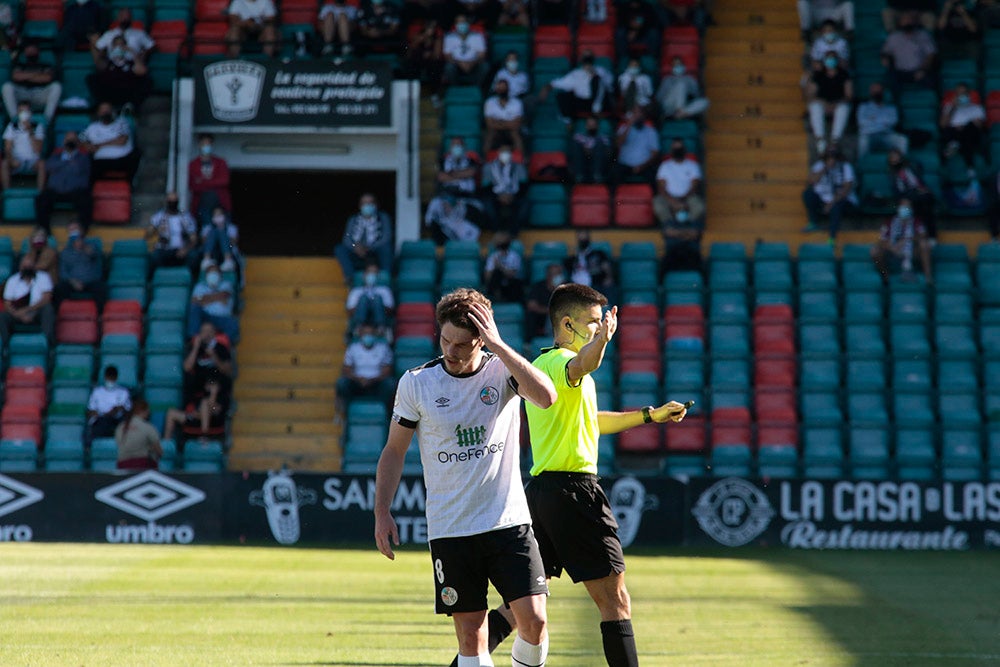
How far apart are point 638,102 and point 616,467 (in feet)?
20.3

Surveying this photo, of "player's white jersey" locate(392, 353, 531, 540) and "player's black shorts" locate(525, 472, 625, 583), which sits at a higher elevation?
"player's white jersey" locate(392, 353, 531, 540)

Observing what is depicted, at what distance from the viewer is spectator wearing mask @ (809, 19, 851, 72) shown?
78.0ft

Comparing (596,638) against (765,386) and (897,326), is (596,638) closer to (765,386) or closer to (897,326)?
(765,386)

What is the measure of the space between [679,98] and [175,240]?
8.31 metres

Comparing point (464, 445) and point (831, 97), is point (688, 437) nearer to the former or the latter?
point (831, 97)

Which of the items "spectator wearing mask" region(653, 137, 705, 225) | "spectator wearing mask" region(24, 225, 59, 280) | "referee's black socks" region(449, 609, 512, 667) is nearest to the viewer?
"referee's black socks" region(449, 609, 512, 667)

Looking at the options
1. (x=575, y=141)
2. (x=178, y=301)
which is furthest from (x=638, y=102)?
(x=178, y=301)

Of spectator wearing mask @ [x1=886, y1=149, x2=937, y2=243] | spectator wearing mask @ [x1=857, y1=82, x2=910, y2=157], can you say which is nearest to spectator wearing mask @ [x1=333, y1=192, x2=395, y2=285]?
spectator wearing mask @ [x1=886, y1=149, x2=937, y2=243]

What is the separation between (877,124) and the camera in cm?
2362

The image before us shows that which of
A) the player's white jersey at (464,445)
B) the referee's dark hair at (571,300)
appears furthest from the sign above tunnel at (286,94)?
the player's white jersey at (464,445)

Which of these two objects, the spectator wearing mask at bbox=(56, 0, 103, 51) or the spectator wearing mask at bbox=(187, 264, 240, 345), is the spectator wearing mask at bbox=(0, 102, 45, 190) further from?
the spectator wearing mask at bbox=(187, 264, 240, 345)

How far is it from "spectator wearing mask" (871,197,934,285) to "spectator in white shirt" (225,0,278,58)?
10617 mm

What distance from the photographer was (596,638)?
10.3 metres

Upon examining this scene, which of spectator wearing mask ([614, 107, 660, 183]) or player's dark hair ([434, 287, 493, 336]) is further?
spectator wearing mask ([614, 107, 660, 183])
